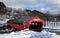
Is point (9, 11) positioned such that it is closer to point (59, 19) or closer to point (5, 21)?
point (5, 21)

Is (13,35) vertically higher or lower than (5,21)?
lower

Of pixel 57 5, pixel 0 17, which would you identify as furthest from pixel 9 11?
pixel 57 5

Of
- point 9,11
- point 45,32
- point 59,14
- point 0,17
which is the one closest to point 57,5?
point 59,14

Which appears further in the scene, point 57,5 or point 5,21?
point 57,5

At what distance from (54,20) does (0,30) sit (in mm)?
649

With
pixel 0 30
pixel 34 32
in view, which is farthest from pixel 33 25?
pixel 0 30

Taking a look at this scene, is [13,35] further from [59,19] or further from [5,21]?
[59,19]

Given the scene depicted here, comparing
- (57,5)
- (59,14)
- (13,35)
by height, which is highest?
(57,5)

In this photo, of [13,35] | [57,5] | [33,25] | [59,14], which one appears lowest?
[13,35]

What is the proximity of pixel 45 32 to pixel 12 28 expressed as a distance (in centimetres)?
38

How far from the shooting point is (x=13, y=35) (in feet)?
4.68

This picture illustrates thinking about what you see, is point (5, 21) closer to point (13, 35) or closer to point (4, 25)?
point (4, 25)

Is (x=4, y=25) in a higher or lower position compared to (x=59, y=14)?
lower

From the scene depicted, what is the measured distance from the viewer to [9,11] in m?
1.51
